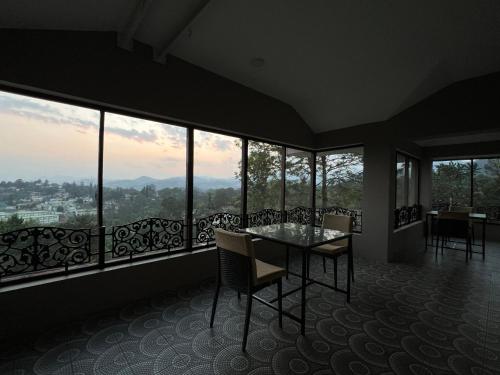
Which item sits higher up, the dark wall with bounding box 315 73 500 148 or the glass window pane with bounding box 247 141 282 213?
the dark wall with bounding box 315 73 500 148

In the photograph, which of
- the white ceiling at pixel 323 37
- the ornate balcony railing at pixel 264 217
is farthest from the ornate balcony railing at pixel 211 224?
the white ceiling at pixel 323 37

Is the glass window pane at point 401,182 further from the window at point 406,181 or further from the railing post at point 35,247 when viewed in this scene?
the railing post at point 35,247

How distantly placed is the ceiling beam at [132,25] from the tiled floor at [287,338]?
9.32ft

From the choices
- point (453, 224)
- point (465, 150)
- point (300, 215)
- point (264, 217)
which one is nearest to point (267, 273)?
point (264, 217)

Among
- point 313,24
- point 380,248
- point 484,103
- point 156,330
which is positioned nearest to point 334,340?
point 156,330

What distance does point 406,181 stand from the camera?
5.38 metres

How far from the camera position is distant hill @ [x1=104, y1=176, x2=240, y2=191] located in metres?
2.69

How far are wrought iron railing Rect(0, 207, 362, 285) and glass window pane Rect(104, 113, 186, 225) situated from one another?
16 cm

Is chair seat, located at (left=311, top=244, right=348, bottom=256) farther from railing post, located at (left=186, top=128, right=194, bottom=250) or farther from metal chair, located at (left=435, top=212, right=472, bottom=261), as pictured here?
metal chair, located at (left=435, top=212, right=472, bottom=261)

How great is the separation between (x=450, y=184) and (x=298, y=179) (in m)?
4.88

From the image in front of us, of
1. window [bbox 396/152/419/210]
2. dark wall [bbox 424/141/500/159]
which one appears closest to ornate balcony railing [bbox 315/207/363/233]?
window [bbox 396/152/419/210]

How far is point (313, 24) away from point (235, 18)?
2.69ft

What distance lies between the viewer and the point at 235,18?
8.00 feet

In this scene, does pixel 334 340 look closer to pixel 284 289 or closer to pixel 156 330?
pixel 284 289
